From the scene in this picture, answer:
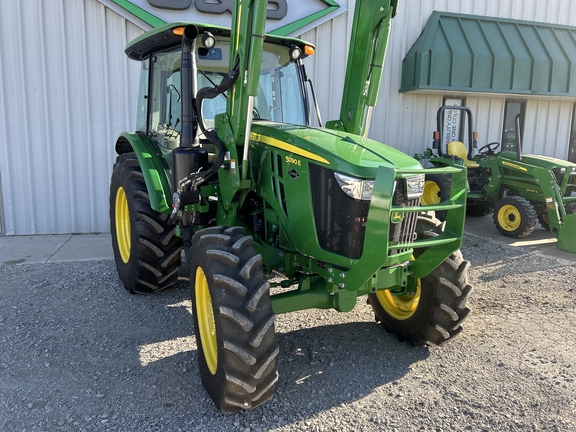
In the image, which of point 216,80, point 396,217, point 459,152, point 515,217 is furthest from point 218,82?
point 459,152

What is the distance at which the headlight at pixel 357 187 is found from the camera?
8.63ft

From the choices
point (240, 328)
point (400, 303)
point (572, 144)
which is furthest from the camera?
point (572, 144)

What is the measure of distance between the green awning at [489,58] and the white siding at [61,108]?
4657mm

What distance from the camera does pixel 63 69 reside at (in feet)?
21.9

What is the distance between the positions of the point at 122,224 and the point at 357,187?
10.2 ft

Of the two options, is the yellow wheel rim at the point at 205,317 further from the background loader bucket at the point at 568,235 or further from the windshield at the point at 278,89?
the background loader bucket at the point at 568,235

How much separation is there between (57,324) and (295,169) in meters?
2.45

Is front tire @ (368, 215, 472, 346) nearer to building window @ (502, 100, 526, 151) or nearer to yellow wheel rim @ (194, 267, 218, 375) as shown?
yellow wheel rim @ (194, 267, 218, 375)

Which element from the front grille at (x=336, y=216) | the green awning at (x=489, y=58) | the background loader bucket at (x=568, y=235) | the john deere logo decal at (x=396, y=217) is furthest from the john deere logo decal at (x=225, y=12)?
the john deere logo decal at (x=396, y=217)

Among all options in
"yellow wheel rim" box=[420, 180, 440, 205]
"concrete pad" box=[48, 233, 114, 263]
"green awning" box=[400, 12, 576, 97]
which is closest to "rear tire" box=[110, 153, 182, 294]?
"concrete pad" box=[48, 233, 114, 263]

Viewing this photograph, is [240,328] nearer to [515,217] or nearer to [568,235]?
[568,235]

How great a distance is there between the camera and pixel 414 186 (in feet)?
8.73

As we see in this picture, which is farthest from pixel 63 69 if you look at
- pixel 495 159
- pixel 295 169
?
pixel 495 159

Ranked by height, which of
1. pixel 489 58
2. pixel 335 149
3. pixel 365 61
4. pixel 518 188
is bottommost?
pixel 518 188
